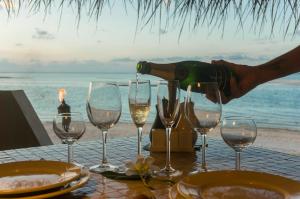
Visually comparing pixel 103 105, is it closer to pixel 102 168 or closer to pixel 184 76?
pixel 102 168

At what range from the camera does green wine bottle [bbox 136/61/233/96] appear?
1.10 metres

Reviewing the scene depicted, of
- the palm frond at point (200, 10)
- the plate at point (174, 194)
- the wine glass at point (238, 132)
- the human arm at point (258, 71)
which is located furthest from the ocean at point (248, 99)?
the plate at point (174, 194)

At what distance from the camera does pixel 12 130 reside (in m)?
2.06

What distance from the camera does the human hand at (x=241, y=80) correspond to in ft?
3.87

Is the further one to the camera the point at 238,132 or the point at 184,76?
the point at 184,76

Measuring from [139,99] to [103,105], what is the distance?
0.08 meters

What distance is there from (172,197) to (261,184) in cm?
18

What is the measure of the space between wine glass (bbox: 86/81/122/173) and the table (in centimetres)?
11

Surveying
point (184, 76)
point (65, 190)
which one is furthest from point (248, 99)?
point (65, 190)

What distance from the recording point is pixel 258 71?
1205 millimetres

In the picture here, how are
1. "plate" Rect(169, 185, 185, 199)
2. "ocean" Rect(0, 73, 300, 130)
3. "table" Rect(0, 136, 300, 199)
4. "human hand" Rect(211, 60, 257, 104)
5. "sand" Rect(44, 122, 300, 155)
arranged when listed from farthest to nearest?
"ocean" Rect(0, 73, 300, 130), "sand" Rect(44, 122, 300, 155), "human hand" Rect(211, 60, 257, 104), "table" Rect(0, 136, 300, 199), "plate" Rect(169, 185, 185, 199)

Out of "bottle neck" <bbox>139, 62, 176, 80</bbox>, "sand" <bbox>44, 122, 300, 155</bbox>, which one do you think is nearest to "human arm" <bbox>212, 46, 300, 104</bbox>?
"bottle neck" <bbox>139, 62, 176, 80</bbox>

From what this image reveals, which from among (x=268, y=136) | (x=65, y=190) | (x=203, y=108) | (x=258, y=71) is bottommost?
(x=268, y=136)

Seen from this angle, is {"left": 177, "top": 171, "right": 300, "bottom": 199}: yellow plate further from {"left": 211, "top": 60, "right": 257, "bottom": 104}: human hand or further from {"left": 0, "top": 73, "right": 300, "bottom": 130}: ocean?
{"left": 0, "top": 73, "right": 300, "bottom": 130}: ocean
